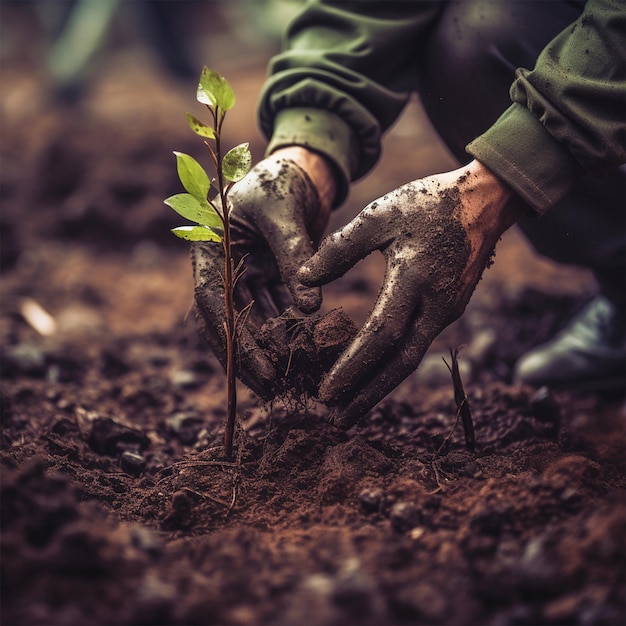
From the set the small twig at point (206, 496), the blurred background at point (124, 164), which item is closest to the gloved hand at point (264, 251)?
the small twig at point (206, 496)

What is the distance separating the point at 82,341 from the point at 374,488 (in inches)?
69.8

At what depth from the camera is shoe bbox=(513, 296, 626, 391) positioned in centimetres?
237

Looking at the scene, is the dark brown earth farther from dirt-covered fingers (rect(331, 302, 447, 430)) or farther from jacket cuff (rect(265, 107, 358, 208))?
jacket cuff (rect(265, 107, 358, 208))

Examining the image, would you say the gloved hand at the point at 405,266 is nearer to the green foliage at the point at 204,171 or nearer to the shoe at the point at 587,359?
the green foliage at the point at 204,171

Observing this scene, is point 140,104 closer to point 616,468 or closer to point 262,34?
point 262,34

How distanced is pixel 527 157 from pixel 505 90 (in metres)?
0.54

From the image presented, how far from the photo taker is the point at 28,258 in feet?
11.9

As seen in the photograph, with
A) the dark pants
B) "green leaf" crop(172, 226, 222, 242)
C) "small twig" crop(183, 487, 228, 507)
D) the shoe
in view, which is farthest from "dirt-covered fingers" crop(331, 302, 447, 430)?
the shoe

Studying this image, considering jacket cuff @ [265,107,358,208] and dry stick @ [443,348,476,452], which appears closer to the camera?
dry stick @ [443,348,476,452]

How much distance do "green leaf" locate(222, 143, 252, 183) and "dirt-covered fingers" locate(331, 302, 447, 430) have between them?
0.49m

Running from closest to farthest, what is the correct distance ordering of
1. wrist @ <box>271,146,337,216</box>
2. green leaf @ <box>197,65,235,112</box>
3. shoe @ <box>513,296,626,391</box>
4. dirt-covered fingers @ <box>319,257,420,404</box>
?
1. green leaf @ <box>197,65,235,112</box>
2. dirt-covered fingers @ <box>319,257,420,404</box>
3. wrist @ <box>271,146,337,216</box>
4. shoe @ <box>513,296,626,391</box>

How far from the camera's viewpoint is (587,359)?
7.84ft

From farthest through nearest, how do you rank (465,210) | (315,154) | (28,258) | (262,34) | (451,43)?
(262,34)
(28,258)
(451,43)
(315,154)
(465,210)

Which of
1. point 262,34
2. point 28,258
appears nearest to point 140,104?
point 262,34
